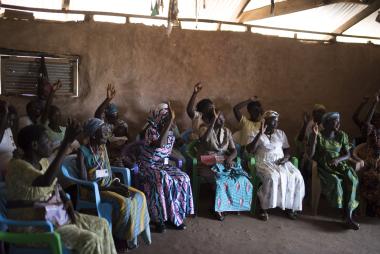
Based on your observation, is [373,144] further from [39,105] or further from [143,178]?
[39,105]

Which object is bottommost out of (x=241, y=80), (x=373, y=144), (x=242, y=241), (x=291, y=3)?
(x=242, y=241)

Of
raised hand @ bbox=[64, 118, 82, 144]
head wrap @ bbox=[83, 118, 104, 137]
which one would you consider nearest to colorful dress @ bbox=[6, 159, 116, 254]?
raised hand @ bbox=[64, 118, 82, 144]

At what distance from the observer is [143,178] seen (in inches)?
178

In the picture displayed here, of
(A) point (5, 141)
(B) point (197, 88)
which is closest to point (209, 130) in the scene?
(B) point (197, 88)

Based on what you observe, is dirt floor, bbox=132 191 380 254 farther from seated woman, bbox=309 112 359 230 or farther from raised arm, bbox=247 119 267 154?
raised arm, bbox=247 119 267 154

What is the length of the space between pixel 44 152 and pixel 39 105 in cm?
206

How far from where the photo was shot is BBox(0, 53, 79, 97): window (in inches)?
200

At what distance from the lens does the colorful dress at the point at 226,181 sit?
493 cm

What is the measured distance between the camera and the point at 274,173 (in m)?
5.08

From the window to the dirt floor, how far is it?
247 centimetres

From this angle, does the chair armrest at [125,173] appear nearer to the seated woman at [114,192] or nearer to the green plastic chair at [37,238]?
the seated woman at [114,192]

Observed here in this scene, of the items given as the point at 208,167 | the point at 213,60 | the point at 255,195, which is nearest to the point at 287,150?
the point at 255,195

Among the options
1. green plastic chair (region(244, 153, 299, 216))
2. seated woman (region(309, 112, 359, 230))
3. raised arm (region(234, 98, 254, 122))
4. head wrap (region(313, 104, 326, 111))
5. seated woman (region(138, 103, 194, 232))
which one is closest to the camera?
seated woman (region(138, 103, 194, 232))

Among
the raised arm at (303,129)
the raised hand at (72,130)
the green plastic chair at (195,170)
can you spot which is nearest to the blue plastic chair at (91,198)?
the raised hand at (72,130)
